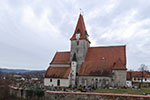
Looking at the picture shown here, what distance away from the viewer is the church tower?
36.6 metres

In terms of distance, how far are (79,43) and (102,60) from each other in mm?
7188

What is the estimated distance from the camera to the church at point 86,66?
31.3m

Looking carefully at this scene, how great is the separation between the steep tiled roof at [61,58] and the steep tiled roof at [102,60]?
530 centimetres

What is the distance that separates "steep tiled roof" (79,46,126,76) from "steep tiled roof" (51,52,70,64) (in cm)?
530

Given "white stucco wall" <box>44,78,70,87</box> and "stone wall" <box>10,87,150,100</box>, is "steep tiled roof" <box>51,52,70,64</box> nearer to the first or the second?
"white stucco wall" <box>44,78,70,87</box>

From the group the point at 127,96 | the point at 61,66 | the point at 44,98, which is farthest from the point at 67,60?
the point at 127,96

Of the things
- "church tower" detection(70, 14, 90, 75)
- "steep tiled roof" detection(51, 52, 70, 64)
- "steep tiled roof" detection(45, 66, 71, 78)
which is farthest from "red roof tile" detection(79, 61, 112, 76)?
"steep tiled roof" detection(51, 52, 70, 64)

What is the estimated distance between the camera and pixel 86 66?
35.0 metres

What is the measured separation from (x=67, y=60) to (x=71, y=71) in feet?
13.0

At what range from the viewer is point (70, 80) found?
115 feet

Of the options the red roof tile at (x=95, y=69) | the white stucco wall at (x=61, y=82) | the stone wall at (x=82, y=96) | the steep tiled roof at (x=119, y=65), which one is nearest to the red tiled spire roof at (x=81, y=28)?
the red roof tile at (x=95, y=69)

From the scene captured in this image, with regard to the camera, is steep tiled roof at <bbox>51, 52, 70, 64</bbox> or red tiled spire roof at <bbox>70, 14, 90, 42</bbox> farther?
steep tiled roof at <bbox>51, 52, 70, 64</bbox>

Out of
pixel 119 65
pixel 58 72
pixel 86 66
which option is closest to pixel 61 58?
pixel 58 72

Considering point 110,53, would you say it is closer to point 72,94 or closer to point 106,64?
point 106,64
